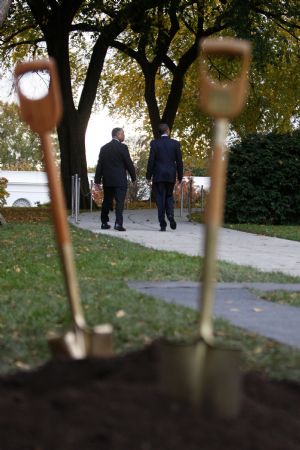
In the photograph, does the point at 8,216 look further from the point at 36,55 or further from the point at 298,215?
the point at 36,55

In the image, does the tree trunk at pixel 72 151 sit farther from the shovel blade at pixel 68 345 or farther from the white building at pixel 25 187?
the white building at pixel 25 187

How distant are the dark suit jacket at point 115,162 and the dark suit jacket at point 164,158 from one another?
1.47 ft

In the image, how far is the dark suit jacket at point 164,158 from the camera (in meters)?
16.6

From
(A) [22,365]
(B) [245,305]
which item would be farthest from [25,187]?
(A) [22,365]

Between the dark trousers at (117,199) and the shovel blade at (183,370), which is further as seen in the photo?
the dark trousers at (117,199)

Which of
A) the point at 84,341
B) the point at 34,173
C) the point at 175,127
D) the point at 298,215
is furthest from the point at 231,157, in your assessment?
the point at 34,173

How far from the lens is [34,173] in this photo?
64688 mm

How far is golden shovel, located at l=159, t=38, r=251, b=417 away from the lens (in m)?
3.11

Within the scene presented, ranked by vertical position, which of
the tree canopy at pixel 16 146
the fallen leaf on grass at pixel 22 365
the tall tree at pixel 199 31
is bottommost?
the fallen leaf on grass at pixel 22 365

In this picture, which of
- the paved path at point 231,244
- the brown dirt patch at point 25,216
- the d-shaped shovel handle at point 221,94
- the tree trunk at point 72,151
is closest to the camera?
the d-shaped shovel handle at point 221,94

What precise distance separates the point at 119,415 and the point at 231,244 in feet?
38.1

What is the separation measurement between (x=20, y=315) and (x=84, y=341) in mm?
2355

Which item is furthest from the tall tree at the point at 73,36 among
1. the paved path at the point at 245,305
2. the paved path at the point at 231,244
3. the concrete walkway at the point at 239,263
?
the paved path at the point at 245,305

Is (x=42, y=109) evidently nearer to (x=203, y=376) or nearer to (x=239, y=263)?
(x=203, y=376)
